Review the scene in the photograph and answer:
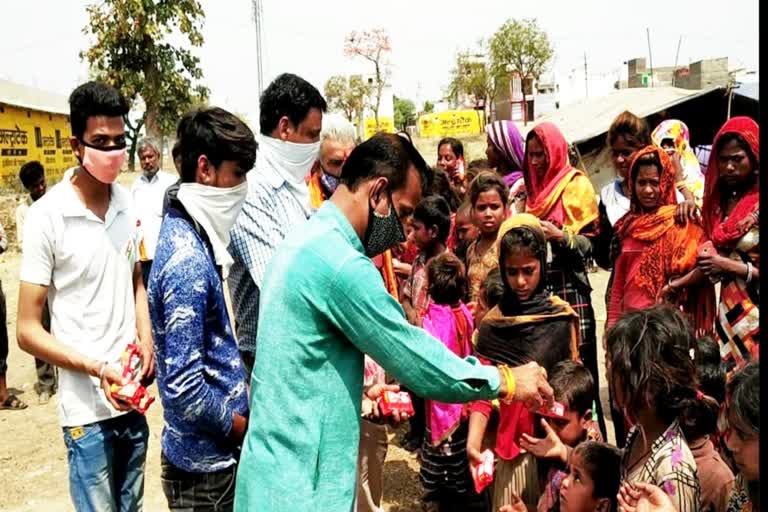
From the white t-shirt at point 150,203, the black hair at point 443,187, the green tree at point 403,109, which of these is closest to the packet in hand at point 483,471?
the black hair at point 443,187

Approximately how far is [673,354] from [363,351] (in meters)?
0.96

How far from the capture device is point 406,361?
185 cm

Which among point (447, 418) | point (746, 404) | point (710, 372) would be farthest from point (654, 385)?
point (447, 418)

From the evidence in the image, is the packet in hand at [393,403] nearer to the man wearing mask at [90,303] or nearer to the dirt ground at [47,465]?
the man wearing mask at [90,303]

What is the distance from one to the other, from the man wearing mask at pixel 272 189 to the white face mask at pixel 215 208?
42cm

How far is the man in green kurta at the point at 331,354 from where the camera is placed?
183cm

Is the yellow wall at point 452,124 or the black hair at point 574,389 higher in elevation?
the yellow wall at point 452,124

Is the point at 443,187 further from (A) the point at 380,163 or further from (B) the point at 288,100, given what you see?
(A) the point at 380,163

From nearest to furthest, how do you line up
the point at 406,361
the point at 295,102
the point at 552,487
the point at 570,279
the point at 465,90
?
the point at 406,361
the point at 552,487
the point at 295,102
the point at 570,279
the point at 465,90

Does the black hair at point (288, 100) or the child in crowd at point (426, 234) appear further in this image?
the child in crowd at point (426, 234)

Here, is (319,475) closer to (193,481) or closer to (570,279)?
(193,481)

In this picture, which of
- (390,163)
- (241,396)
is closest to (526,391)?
(390,163)

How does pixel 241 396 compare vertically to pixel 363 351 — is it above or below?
below

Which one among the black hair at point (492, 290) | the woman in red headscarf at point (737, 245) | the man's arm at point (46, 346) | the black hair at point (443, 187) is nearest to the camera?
the man's arm at point (46, 346)
